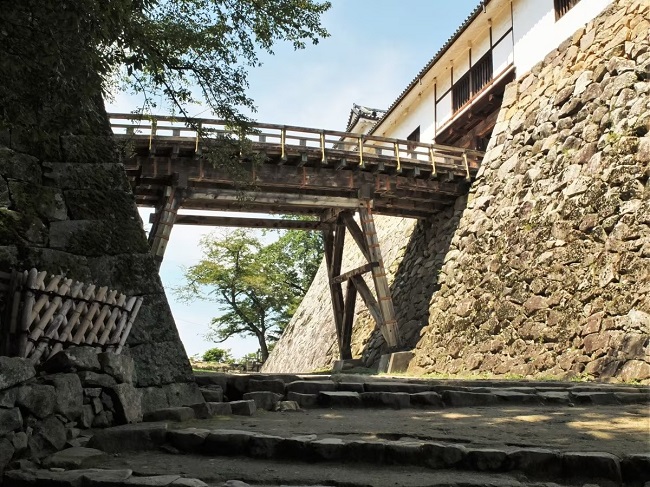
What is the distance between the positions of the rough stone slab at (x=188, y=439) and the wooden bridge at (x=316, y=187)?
25.2 feet

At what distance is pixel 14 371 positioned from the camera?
371cm

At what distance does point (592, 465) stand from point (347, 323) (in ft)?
42.6

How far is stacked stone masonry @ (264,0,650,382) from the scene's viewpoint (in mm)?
9578

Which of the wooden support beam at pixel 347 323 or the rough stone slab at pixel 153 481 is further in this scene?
the wooden support beam at pixel 347 323

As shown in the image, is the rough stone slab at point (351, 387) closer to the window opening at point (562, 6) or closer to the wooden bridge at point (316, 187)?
the wooden bridge at point (316, 187)

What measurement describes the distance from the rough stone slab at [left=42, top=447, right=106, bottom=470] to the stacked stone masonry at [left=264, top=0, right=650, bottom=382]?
25.6 ft

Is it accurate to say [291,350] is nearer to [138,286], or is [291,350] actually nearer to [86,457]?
[138,286]

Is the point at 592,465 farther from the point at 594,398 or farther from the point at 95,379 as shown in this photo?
the point at 95,379

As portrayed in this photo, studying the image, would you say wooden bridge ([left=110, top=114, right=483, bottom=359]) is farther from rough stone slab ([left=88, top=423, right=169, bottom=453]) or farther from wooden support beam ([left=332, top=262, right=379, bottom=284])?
rough stone slab ([left=88, top=423, right=169, bottom=453])

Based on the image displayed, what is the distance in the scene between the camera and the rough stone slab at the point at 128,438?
406 cm

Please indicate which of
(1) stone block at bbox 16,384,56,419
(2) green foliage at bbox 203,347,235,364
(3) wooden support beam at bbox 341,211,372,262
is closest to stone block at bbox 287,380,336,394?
(1) stone block at bbox 16,384,56,419

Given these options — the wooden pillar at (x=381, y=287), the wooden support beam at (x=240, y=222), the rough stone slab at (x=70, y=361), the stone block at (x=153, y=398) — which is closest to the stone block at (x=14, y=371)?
the rough stone slab at (x=70, y=361)

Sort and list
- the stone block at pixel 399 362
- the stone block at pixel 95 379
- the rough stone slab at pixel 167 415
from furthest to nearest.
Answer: the stone block at pixel 399 362, the rough stone slab at pixel 167 415, the stone block at pixel 95 379

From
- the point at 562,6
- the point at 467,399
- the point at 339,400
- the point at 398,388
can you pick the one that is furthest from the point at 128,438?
the point at 562,6
